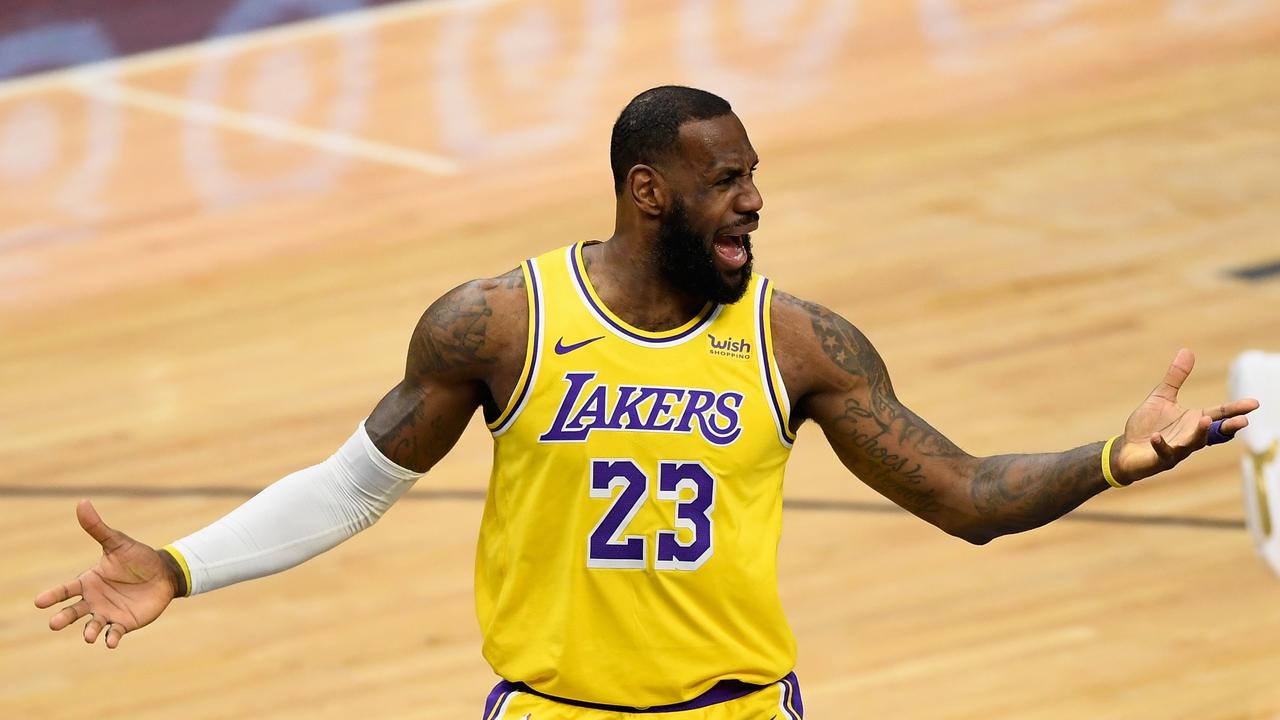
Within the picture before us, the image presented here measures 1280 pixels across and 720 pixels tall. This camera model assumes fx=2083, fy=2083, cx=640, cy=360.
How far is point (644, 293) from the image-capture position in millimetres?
3494

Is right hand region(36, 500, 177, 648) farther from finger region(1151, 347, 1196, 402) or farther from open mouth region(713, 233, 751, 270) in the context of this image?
finger region(1151, 347, 1196, 402)

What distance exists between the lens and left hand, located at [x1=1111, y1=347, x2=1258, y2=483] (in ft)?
10.8

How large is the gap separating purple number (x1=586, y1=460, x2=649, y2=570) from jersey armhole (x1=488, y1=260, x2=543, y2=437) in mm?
158

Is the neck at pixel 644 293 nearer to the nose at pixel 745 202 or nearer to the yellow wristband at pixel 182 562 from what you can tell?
the nose at pixel 745 202

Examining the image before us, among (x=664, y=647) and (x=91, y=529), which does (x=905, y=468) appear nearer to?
(x=664, y=647)

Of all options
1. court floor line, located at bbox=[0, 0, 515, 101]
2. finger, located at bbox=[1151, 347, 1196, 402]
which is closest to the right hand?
Result: finger, located at bbox=[1151, 347, 1196, 402]

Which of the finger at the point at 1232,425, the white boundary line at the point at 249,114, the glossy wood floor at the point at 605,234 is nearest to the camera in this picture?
the finger at the point at 1232,425

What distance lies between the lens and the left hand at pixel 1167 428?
3301 mm

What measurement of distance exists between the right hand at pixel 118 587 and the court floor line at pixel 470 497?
10.6ft

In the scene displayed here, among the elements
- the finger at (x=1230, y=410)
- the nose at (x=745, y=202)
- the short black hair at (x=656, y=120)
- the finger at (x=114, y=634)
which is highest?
the short black hair at (x=656, y=120)

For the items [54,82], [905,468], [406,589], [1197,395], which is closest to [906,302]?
[1197,395]

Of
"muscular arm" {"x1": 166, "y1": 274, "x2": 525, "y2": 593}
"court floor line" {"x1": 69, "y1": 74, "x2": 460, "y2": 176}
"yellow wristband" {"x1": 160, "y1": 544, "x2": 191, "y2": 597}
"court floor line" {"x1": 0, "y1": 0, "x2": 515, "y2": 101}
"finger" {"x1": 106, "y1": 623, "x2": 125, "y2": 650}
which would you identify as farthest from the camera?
"court floor line" {"x1": 0, "y1": 0, "x2": 515, "y2": 101}

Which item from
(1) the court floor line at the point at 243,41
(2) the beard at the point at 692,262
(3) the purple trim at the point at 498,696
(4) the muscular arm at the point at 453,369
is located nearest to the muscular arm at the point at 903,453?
(2) the beard at the point at 692,262

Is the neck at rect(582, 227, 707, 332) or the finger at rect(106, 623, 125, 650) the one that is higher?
the neck at rect(582, 227, 707, 332)
